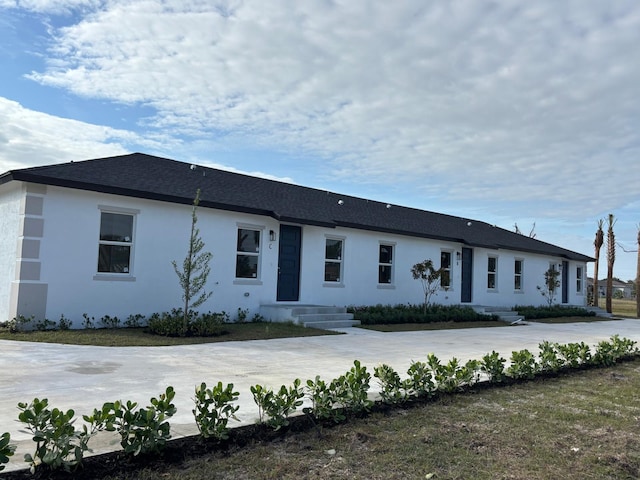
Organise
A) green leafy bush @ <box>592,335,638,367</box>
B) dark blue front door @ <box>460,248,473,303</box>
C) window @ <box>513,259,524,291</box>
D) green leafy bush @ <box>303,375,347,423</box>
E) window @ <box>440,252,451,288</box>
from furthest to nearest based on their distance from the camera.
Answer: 1. window @ <box>513,259,524,291</box>
2. dark blue front door @ <box>460,248,473,303</box>
3. window @ <box>440,252,451,288</box>
4. green leafy bush @ <box>592,335,638,367</box>
5. green leafy bush @ <box>303,375,347,423</box>

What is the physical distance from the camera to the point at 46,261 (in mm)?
10516

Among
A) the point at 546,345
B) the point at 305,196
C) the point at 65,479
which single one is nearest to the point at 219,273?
the point at 305,196

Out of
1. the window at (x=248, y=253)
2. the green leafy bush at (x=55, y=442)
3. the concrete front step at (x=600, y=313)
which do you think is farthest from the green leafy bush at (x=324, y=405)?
the concrete front step at (x=600, y=313)

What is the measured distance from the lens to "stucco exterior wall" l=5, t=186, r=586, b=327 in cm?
1073

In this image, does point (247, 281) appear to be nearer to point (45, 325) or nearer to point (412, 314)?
point (45, 325)

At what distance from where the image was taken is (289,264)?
1497 cm

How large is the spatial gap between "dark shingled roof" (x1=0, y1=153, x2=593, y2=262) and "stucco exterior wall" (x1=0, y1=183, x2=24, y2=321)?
0.56 m

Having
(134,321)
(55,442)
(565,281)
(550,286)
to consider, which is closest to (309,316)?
(134,321)

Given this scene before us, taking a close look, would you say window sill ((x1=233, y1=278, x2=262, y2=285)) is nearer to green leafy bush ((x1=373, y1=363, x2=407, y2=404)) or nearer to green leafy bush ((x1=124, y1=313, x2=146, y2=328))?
green leafy bush ((x1=124, y1=313, x2=146, y2=328))

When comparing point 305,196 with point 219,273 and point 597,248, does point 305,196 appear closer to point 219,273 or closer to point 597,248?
point 219,273

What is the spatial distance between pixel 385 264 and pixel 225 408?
46.8 feet

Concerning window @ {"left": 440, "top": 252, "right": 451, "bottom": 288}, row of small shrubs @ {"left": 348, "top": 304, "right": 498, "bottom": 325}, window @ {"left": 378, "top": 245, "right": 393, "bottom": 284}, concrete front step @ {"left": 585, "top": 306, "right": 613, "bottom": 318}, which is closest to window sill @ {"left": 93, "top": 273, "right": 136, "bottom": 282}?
row of small shrubs @ {"left": 348, "top": 304, "right": 498, "bottom": 325}

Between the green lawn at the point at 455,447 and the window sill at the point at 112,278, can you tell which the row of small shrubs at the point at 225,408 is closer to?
the green lawn at the point at 455,447

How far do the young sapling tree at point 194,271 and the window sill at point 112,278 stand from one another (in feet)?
3.41
